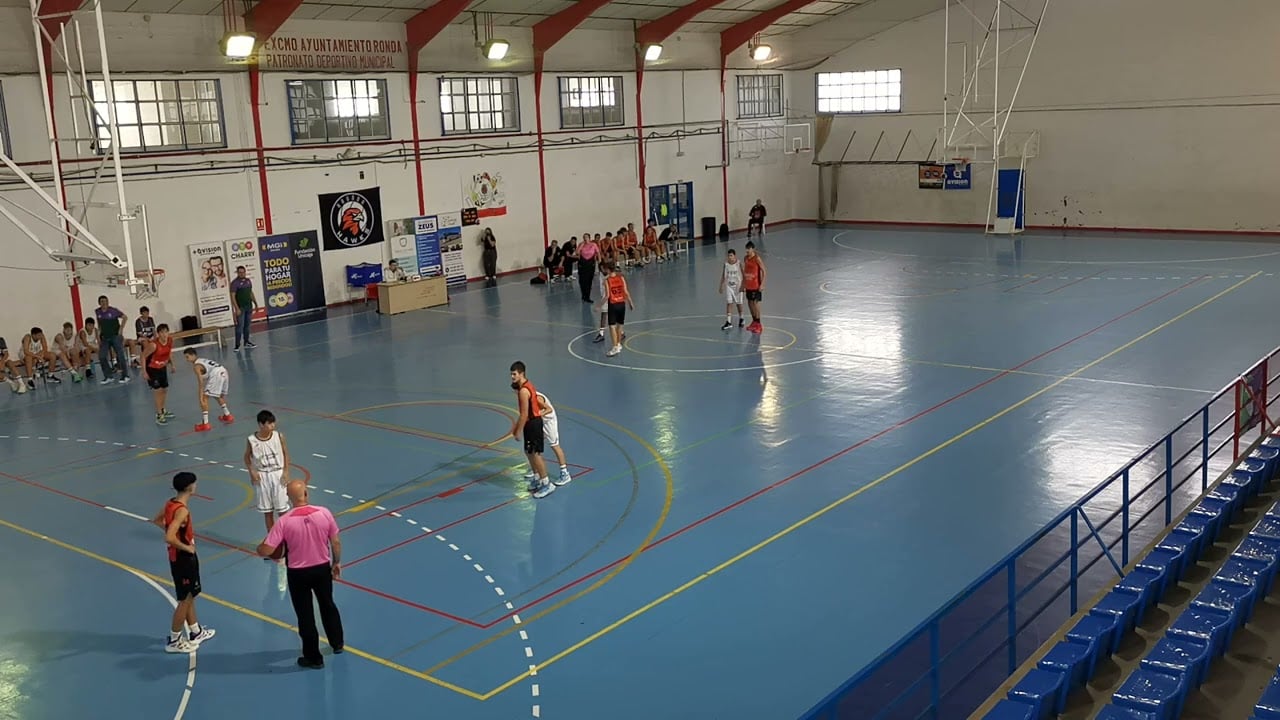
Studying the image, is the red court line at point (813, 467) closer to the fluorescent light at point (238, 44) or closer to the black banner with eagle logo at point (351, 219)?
the fluorescent light at point (238, 44)

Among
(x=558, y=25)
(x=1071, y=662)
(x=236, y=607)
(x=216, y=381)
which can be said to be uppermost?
(x=558, y=25)

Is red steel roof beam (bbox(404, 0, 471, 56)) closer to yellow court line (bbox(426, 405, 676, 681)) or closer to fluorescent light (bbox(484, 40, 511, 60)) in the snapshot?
fluorescent light (bbox(484, 40, 511, 60))

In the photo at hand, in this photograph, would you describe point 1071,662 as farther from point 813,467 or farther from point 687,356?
point 687,356

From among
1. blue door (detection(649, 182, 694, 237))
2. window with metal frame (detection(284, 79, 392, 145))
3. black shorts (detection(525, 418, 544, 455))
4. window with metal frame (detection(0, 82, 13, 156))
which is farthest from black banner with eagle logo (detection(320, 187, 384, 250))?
black shorts (detection(525, 418, 544, 455))

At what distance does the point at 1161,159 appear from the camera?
3997 centimetres

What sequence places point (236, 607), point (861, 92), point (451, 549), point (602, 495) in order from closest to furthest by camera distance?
point (236, 607) → point (451, 549) → point (602, 495) → point (861, 92)

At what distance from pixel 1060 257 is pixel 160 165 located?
84.3 ft

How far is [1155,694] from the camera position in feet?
24.4

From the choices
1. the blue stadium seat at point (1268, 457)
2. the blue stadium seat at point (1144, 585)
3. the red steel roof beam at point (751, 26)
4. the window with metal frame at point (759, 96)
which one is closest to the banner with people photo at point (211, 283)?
the red steel roof beam at point (751, 26)

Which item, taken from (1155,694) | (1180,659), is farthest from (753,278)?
(1155,694)

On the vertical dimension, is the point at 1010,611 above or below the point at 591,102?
below

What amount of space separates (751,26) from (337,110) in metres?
17.4

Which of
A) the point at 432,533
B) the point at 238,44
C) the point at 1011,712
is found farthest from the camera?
the point at 238,44

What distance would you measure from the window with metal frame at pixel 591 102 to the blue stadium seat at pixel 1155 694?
32.1m
